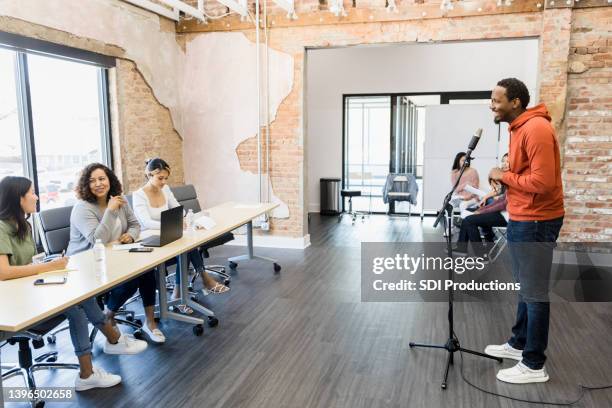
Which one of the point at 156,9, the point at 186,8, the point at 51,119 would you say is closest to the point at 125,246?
the point at 51,119

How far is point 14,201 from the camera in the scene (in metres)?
2.76

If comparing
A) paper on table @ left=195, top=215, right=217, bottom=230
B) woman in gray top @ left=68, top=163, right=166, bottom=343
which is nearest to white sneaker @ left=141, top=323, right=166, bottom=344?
woman in gray top @ left=68, top=163, right=166, bottom=343

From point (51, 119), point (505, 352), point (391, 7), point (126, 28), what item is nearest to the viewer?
point (505, 352)

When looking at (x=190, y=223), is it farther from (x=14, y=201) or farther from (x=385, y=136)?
(x=385, y=136)

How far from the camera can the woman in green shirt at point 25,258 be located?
2.65 metres

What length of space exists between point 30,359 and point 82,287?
2.29ft

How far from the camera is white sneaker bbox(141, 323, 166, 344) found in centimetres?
353

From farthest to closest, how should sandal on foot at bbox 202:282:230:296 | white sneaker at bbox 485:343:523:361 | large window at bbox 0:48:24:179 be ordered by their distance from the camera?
sandal on foot at bbox 202:282:230:296, large window at bbox 0:48:24:179, white sneaker at bbox 485:343:523:361

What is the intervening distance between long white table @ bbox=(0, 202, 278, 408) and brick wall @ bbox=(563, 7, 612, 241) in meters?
3.85

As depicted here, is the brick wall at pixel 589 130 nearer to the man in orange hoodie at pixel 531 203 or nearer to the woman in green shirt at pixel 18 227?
the man in orange hoodie at pixel 531 203

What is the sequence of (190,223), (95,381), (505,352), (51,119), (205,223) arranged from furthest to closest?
(51,119)
(205,223)
(190,223)
(505,352)
(95,381)

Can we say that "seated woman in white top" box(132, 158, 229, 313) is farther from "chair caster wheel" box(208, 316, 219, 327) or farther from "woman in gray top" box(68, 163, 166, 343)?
Result: "woman in gray top" box(68, 163, 166, 343)

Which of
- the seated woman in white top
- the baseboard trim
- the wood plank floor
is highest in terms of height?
the seated woman in white top

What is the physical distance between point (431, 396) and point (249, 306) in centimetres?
194
